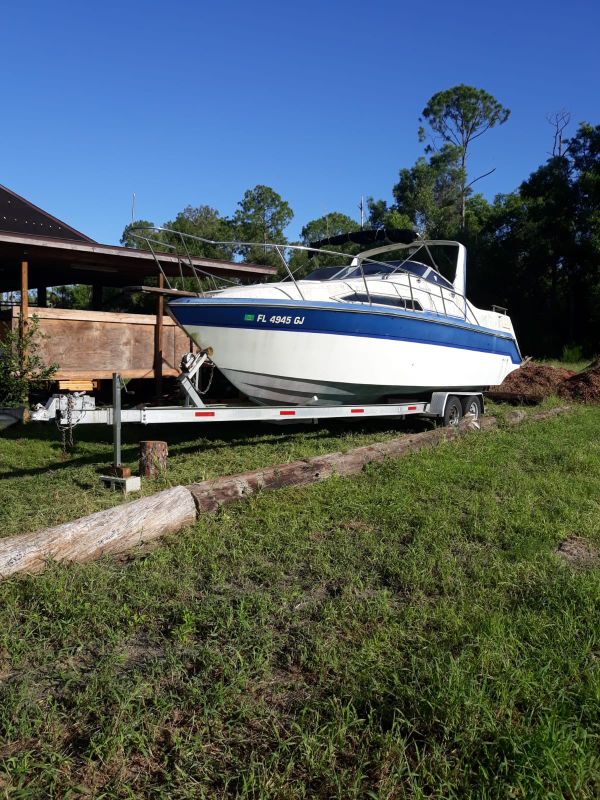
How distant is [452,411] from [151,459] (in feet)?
17.2

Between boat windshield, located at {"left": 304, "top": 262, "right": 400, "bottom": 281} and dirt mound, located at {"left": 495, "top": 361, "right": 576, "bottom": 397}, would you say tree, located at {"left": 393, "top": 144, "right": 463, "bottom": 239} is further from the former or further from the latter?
boat windshield, located at {"left": 304, "top": 262, "right": 400, "bottom": 281}

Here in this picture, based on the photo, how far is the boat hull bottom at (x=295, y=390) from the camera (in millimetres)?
7516

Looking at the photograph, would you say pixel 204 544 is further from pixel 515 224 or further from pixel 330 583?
pixel 515 224

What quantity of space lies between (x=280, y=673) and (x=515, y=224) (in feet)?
104

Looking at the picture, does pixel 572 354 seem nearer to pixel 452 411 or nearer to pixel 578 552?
pixel 452 411

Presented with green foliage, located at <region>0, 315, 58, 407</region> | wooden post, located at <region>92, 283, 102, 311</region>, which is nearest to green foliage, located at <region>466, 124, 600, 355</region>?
wooden post, located at <region>92, 283, 102, 311</region>

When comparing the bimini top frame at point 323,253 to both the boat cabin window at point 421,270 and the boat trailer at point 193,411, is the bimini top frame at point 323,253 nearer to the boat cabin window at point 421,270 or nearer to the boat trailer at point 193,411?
the boat cabin window at point 421,270

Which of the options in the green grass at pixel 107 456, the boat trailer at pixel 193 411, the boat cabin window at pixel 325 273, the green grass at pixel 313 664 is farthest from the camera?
the boat cabin window at pixel 325 273

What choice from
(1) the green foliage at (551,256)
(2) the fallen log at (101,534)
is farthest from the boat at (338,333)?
(1) the green foliage at (551,256)

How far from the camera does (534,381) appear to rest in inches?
604

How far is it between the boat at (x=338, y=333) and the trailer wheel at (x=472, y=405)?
43 cm

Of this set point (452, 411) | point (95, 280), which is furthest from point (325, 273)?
point (95, 280)

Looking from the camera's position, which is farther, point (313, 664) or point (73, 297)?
point (73, 297)

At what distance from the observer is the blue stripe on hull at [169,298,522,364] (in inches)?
283
